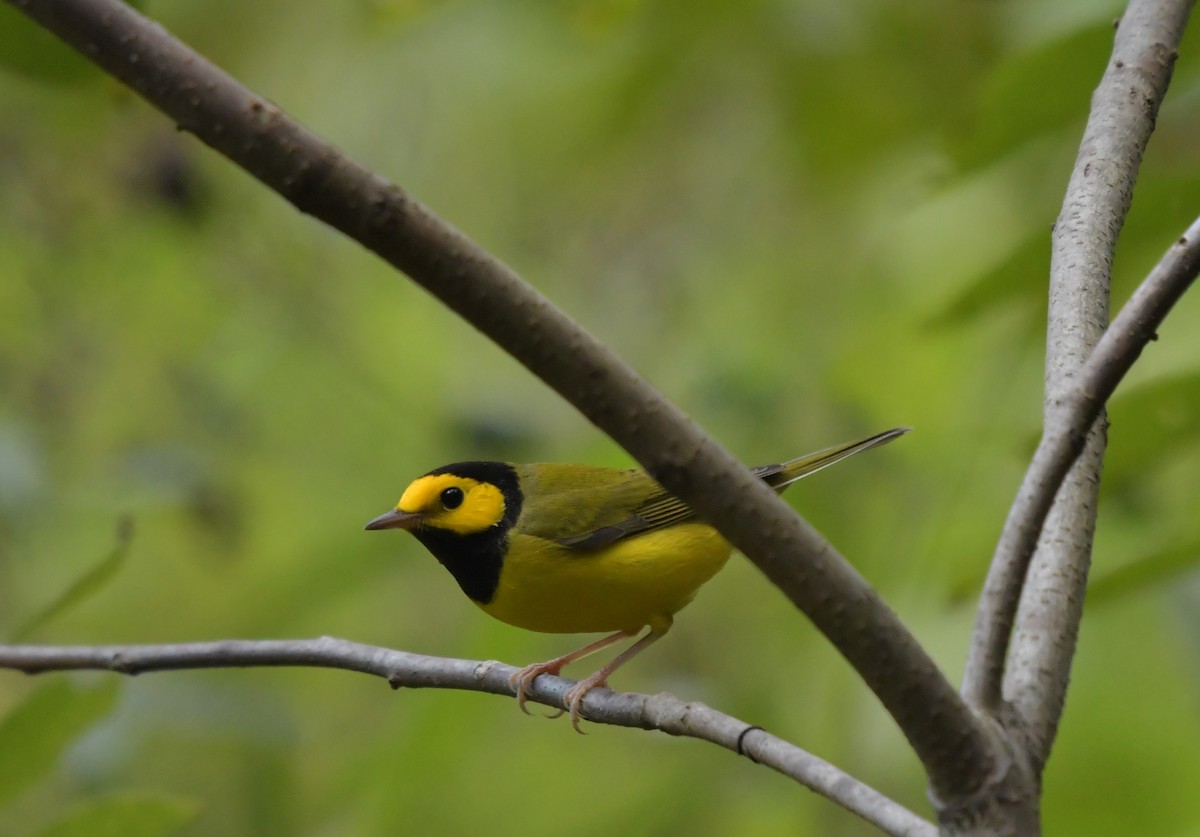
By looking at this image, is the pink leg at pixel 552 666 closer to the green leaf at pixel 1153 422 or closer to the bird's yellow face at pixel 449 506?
the bird's yellow face at pixel 449 506

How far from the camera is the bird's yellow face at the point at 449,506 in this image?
3.48 m

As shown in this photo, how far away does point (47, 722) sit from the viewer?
237 cm

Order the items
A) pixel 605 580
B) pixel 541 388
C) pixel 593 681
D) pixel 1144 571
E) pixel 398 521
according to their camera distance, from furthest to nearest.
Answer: pixel 541 388 < pixel 398 521 < pixel 605 580 < pixel 593 681 < pixel 1144 571

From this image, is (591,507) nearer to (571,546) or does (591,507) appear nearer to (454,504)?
(571,546)

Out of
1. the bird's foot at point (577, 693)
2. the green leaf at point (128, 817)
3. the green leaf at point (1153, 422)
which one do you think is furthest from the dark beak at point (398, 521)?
the green leaf at point (1153, 422)

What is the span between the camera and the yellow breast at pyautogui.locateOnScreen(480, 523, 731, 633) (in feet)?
10.6

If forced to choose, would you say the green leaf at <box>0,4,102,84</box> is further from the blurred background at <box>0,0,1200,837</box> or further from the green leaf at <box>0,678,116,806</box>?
the green leaf at <box>0,678,116,806</box>

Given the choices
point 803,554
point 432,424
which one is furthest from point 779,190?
point 803,554

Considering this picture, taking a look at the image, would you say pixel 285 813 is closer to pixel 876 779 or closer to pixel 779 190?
pixel 876 779

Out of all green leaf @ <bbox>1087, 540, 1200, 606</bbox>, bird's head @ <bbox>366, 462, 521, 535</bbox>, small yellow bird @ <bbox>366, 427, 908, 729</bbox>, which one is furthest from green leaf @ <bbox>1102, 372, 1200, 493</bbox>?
bird's head @ <bbox>366, 462, 521, 535</bbox>

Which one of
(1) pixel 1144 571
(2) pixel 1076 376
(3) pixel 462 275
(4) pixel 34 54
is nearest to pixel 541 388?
(4) pixel 34 54

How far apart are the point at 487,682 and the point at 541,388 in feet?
10.8

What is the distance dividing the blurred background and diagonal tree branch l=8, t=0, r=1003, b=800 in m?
1.14

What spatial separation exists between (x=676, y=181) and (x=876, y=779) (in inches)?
119
